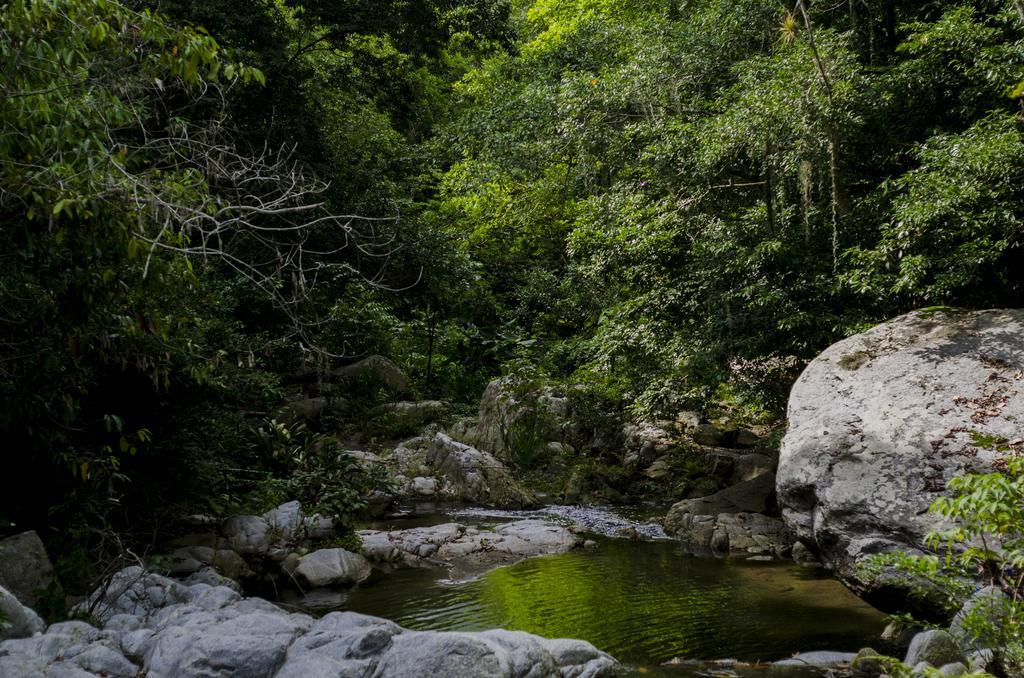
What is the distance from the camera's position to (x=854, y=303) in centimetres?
899

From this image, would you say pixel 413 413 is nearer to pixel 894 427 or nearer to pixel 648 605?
pixel 648 605

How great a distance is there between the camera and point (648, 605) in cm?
670

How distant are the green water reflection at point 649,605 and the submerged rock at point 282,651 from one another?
1.17 meters

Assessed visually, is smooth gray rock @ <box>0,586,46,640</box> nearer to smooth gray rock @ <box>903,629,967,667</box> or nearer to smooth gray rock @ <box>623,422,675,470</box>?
smooth gray rock @ <box>903,629,967,667</box>

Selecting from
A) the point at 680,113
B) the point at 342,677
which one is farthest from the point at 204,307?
the point at 680,113

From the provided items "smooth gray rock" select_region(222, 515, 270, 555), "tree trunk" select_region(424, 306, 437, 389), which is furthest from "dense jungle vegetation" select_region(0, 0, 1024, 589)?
"smooth gray rock" select_region(222, 515, 270, 555)

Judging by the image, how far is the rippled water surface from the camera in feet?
18.8

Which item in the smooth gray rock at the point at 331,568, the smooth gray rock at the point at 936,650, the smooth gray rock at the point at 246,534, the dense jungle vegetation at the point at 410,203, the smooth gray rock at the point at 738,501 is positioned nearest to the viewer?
the dense jungle vegetation at the point at 410,203

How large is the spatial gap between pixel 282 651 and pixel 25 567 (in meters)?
2.24

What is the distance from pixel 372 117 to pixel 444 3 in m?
2.85

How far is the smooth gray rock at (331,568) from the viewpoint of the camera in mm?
7316

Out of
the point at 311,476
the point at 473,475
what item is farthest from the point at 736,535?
the point at 311,476

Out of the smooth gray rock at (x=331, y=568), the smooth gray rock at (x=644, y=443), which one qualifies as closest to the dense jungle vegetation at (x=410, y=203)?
the smooth gray rock at (x=644, y=443)

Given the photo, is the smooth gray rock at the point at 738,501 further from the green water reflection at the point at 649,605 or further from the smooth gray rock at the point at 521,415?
the smooth gray rock at the point at 521,415
